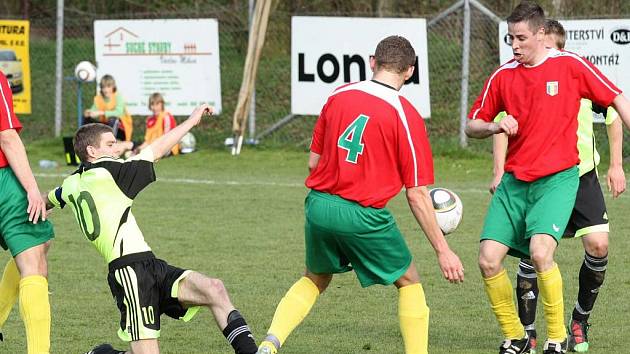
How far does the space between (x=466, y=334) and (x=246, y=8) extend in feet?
45.3

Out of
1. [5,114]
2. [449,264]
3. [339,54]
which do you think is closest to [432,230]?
[449,264]

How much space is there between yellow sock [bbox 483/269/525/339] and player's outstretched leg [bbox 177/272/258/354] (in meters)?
1.39

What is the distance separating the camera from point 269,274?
9234mm

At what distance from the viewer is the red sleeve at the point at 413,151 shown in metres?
5.82

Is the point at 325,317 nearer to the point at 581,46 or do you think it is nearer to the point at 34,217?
the point at 34,217

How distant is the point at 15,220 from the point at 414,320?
216 cm

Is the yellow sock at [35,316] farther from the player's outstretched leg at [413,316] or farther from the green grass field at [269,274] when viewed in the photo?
the player's outstretched leg at [413,316]

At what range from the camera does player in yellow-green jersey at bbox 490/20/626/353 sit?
21.9 feet

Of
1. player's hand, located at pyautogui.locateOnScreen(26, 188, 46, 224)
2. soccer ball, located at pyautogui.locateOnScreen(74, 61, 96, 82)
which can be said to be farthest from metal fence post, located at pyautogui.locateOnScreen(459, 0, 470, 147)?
player's hand, located at pyautogui.locateOnScreen(26, 188, 46, 224)

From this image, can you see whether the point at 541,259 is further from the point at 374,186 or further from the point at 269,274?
the point at 269,274

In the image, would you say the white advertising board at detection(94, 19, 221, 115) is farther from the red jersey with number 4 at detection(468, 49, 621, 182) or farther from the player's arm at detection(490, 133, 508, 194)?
the red jersey with number 4 at detection(468, 49, 621, 182)

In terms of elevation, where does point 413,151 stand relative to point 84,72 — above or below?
below

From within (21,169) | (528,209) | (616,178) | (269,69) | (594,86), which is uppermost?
(269,69)

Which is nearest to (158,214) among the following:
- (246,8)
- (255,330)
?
(255,330)
